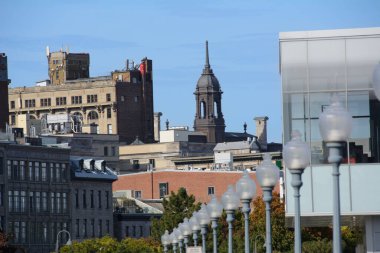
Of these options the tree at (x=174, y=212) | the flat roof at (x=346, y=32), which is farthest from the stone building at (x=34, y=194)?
the flat roof at (x=346, y=32)

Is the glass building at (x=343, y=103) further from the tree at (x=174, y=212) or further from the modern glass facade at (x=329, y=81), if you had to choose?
the tree at (x=174, y=212)

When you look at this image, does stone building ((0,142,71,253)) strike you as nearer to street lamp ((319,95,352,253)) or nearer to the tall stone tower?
the tall stone tower

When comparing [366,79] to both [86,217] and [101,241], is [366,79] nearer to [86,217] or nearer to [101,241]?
[101,241]

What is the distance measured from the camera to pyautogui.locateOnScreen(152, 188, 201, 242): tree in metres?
144

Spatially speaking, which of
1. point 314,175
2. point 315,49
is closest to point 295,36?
point 315,49

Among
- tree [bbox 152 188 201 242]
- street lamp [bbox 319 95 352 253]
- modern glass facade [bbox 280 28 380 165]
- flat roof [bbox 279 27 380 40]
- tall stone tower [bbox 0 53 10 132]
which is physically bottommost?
tree [bbox 152 188 201 242]

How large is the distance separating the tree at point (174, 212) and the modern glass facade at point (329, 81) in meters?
82.4

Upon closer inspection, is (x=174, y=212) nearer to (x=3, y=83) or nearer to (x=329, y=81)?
(x=3, y=83)

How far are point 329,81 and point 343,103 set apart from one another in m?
0.94

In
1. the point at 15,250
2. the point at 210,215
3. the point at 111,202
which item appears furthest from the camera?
the point at 111,202

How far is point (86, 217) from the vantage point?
174m

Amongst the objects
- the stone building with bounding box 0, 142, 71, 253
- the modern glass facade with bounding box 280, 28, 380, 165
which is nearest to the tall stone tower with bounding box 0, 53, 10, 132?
the stone building with bounding box 0, 142, 71, 253

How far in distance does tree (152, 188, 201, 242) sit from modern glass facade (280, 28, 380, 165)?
8243 centimetres

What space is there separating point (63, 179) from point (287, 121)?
11222 centimetres
